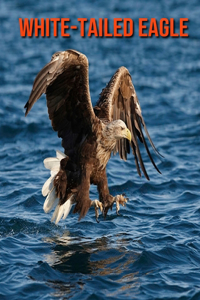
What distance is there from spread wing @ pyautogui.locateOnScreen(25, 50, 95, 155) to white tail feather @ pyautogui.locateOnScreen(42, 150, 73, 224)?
18 centimetres

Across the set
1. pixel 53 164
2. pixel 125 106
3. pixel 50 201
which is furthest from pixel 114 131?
pixel 125 106

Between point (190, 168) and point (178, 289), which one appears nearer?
point (178, 289)

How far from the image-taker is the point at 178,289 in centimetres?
569

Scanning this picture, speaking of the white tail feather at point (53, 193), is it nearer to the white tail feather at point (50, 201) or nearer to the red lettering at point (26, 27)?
the white tail feather at point (50, 201)

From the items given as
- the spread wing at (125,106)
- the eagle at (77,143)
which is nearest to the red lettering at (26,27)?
the spread wing at (125,106)

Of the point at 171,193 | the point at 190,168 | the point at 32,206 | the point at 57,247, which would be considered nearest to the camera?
the point at 57,247

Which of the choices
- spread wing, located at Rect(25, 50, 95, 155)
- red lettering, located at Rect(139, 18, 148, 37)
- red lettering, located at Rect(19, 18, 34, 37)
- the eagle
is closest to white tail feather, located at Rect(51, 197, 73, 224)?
the eagle

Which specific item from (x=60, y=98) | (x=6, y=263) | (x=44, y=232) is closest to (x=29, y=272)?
(x=6, y=263)

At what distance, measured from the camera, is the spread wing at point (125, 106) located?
25.6ft

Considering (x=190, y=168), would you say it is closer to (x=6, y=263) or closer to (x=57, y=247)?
(x=57, y=247)

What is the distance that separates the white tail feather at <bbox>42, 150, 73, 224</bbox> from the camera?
7.11 m

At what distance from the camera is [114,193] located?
8664 millimetres

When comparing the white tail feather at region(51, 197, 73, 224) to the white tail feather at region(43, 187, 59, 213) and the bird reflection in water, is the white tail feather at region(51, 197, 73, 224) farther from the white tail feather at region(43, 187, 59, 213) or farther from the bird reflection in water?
the bird reflection in water

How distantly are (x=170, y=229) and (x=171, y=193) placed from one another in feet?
4.95
